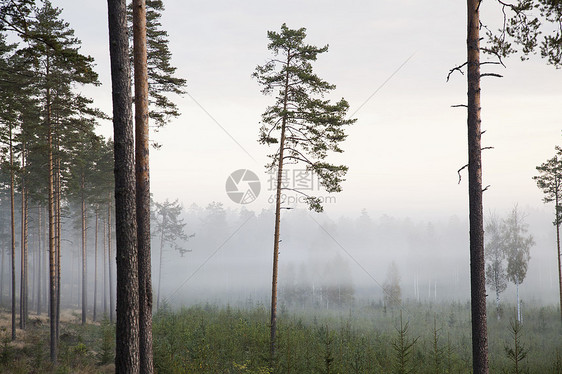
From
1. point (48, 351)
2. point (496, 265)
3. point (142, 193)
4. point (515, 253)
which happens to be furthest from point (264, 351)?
point (515, 253)

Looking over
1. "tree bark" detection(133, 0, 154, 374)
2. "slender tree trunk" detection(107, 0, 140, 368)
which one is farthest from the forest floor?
"slender tree trunk" detection(107, 0, 140, 368)

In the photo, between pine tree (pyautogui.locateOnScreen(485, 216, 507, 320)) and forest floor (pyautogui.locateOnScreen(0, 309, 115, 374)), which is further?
pine tree (pyautogui.locateOnScreen(485, 216, 507, 320))

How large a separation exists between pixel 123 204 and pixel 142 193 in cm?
202

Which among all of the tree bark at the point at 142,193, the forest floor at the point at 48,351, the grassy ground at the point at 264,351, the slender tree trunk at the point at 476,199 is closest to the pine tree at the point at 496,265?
the grassy ground at the point at 264,351

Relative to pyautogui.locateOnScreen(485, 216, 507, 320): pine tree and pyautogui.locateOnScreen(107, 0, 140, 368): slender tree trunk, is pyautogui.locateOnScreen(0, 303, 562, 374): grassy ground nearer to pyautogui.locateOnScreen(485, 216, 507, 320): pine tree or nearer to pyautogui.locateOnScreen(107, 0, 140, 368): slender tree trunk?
pyautogui.locateOnScreen(107, 0, 140, 368): slender tree trunk

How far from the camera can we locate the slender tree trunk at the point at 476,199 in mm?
7652

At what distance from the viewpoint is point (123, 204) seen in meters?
6.43

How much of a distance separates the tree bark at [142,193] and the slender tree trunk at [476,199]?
7.46 meters

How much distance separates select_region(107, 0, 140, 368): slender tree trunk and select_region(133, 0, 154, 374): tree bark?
167cm

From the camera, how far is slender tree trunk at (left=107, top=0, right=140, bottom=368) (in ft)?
20.8

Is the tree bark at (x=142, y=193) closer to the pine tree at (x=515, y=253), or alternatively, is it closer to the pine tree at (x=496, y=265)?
the pine tree at (x=496, y=265)

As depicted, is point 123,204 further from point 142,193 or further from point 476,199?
point 476,199

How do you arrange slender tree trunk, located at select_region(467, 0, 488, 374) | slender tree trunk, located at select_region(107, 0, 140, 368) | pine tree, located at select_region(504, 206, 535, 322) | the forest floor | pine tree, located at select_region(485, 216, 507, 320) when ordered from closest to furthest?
slender tree trunk, located at select_region(107, 0, 140, 368) < slender tree trunk, located at select_region(467, 0, 488, 374) < the forest floor < pine tree, located at select_region(504, 206, 535, 322) < pine tree, located at select_region(485, 216, 507, 320)

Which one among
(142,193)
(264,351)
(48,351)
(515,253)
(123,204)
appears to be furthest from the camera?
(515,253)
